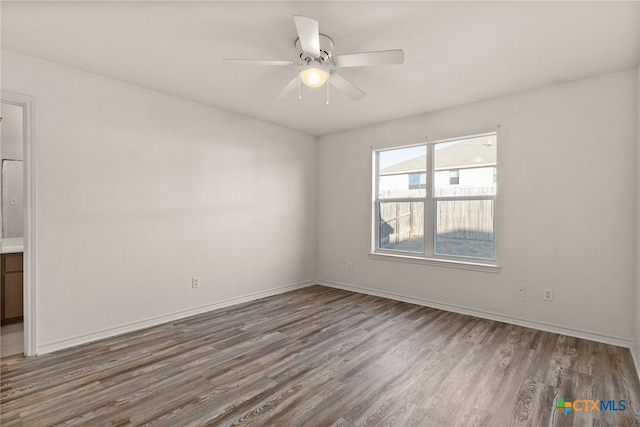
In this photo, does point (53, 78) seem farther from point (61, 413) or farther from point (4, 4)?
point (61, 413)

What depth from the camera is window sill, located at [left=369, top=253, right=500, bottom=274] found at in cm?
367

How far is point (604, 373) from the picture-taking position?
240 centimetres

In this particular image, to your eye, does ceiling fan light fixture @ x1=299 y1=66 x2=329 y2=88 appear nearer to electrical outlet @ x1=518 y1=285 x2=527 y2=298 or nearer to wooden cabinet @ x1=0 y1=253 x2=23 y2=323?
electrical outlet @ x1=518 y1=285 x2=527 y2=298

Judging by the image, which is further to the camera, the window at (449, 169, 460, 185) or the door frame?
the window at (449, 169, 460, 185)

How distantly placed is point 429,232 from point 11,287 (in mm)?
4990

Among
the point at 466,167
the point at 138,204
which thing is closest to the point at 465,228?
the point at 466,167

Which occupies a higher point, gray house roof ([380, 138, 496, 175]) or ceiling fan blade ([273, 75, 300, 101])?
ceiling fan blade ([273, 75, 300, 101])

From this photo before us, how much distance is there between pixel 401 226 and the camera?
459cm

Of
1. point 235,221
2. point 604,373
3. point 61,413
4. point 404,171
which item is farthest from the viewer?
point 404,171

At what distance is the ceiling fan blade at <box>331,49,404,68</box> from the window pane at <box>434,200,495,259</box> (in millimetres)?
2444

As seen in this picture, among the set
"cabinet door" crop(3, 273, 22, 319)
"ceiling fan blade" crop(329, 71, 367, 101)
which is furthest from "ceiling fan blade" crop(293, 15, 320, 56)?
"cabinet door" crop(3, 273, 22, 319)

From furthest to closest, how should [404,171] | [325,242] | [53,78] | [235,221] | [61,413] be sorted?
1. [325,242]
2. [404,171]
3. [235,221]
4. [53,78]
5. [61,413]

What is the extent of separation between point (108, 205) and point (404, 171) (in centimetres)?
370

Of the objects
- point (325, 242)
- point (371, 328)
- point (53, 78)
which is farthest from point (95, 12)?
point (325, 242)
